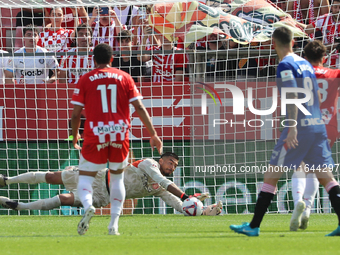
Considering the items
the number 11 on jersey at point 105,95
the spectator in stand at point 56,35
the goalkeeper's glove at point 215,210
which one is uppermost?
the spectator in stand at point 56,35

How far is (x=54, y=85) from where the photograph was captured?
988 cm

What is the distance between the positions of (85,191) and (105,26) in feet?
19.8

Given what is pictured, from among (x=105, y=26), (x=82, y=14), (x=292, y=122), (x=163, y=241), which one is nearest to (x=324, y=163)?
(x=292, y=122)

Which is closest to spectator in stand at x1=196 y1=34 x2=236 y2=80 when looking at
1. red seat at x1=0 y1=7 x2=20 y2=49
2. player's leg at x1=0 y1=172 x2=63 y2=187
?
player's leg at x1=0 y1=172 x2=63 y2=187

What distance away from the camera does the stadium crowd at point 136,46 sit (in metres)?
9.73

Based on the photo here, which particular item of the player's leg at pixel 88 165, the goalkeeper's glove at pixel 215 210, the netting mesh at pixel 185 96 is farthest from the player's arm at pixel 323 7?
the player's leg at pixel 88 165

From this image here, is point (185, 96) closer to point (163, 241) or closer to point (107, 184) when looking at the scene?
point (107, 184)

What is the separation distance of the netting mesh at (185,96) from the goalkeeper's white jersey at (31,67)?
0.7 inches

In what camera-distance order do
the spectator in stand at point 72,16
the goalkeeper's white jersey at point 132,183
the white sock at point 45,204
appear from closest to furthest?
the white sock at point 45,204 → the goalkeeper's white jersey at point 132,183 → the spectator in stand at point 72,16

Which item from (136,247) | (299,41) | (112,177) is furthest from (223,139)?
(136,247)

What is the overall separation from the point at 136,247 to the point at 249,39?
20.4ft

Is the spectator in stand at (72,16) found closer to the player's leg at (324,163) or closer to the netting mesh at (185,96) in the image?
the netting mesh at (185,96)

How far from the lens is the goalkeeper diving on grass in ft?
26.1

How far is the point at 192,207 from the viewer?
8.13 m
